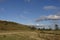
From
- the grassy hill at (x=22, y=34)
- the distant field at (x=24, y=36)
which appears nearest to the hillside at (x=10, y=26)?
the grassy hill at (x=22, y=34)

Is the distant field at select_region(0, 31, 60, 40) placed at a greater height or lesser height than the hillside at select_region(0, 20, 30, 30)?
lesser

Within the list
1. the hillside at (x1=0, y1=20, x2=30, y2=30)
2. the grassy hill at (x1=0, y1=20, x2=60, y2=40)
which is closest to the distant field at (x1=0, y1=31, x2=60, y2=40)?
the grassy hill at (x1=0, y1=20, x2=60, y2=40)

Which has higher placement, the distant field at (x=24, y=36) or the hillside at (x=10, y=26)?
the hillside at (x=10, y=26)

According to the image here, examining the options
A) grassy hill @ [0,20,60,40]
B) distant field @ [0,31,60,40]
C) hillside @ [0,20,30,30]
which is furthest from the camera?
hillside @ [0,20,30,30]

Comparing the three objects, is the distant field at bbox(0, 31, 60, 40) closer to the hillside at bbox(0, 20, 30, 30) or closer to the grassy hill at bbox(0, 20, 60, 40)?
the grassy hill at bbox(0, 20, 60, 40)

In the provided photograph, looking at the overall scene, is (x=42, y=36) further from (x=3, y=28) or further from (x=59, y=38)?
(x=3, y=28)

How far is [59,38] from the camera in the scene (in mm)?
29625

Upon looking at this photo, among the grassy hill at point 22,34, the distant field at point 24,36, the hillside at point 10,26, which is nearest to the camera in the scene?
the distant field at point 24,36

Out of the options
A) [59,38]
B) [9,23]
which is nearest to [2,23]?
[9,23]

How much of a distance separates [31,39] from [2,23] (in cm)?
1181

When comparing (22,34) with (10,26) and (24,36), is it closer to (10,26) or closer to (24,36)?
(24,36)

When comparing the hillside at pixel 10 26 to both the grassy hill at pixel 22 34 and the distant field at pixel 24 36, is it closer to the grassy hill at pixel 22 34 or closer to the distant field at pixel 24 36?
the grassy hill at pixel 22 34

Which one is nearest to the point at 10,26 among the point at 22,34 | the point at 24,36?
the point at 22,34

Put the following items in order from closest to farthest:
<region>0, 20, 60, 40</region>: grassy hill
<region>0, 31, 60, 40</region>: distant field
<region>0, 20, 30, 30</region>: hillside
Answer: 1. <region>0, 31, 60, 40</region>: distant field
2. <region>0, 20, 60, 40</region>: grassy hill
3. <region>0, 20, 30, 30</region>: hillside
